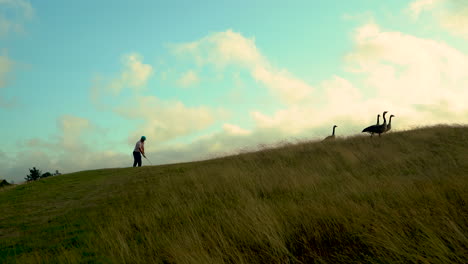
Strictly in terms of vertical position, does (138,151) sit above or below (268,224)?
above

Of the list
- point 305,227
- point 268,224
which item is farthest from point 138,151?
point 305,227

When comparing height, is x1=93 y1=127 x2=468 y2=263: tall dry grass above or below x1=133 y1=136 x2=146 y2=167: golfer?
below

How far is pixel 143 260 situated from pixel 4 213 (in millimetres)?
9211

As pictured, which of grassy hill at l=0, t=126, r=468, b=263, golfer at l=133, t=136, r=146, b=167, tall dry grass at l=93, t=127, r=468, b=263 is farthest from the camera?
golfer at l=133, t=136, r=146, b=167

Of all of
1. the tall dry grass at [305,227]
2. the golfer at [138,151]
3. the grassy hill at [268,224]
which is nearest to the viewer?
the tall dry grass at [305,227]

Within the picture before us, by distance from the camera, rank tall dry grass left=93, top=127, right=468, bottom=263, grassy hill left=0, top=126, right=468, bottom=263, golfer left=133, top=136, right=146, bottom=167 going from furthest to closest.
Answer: golfer left=133, top=136, right=146, bottom=167, grassy hill left=0, top=126, right=468, bottom=263, tall dry grass left=93, top=127, right=468, bottom=263

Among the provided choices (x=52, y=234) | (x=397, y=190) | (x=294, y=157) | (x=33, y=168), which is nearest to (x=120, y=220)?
(x=52, y=234)

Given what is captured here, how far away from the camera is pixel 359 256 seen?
3.51 meters

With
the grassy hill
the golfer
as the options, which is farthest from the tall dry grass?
the golfer

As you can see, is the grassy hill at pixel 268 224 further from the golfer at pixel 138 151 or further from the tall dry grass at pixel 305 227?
the golfer at pixel 138 151

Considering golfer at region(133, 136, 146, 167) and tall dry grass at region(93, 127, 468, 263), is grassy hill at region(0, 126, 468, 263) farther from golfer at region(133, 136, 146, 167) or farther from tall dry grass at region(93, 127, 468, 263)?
golfer at region(133, 136, 146, 167)

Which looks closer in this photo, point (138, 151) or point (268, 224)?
point (268, 224)

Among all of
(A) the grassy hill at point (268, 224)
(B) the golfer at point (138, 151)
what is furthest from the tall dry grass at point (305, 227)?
(B) the golfer at point (138, 151)

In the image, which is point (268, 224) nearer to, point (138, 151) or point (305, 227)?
point (305, 227)
